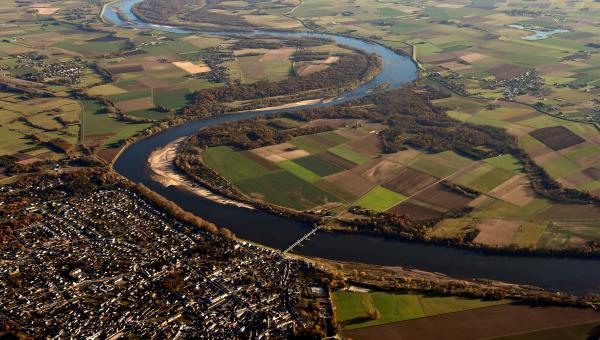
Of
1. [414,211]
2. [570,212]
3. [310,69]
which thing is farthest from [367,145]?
[310,69]

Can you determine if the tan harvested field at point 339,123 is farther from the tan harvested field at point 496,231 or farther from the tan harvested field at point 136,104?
the tan harvested field at point 496,231

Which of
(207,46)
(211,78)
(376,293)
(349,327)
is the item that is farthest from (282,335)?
(207,46)

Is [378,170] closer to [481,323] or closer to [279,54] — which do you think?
[481,323]

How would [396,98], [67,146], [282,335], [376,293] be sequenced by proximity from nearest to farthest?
1. [282,335]
2. [376,293]
3. [67,146]
4. [396,98]

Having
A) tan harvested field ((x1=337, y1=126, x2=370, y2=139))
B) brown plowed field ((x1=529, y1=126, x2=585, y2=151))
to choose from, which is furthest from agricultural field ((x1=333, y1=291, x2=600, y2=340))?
brown plowed field ((x1=529, y1=126, x2=585, y2=151))

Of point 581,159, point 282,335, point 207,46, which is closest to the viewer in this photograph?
point 282,335

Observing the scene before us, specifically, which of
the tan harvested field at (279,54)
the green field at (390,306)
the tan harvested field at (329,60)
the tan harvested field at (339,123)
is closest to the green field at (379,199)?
the green field at (390,306)

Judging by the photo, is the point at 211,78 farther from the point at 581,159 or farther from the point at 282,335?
the point at 282,335

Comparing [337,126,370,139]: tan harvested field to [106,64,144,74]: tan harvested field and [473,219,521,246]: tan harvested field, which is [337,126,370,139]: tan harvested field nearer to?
[473,219,521,246]: tan harvested field
